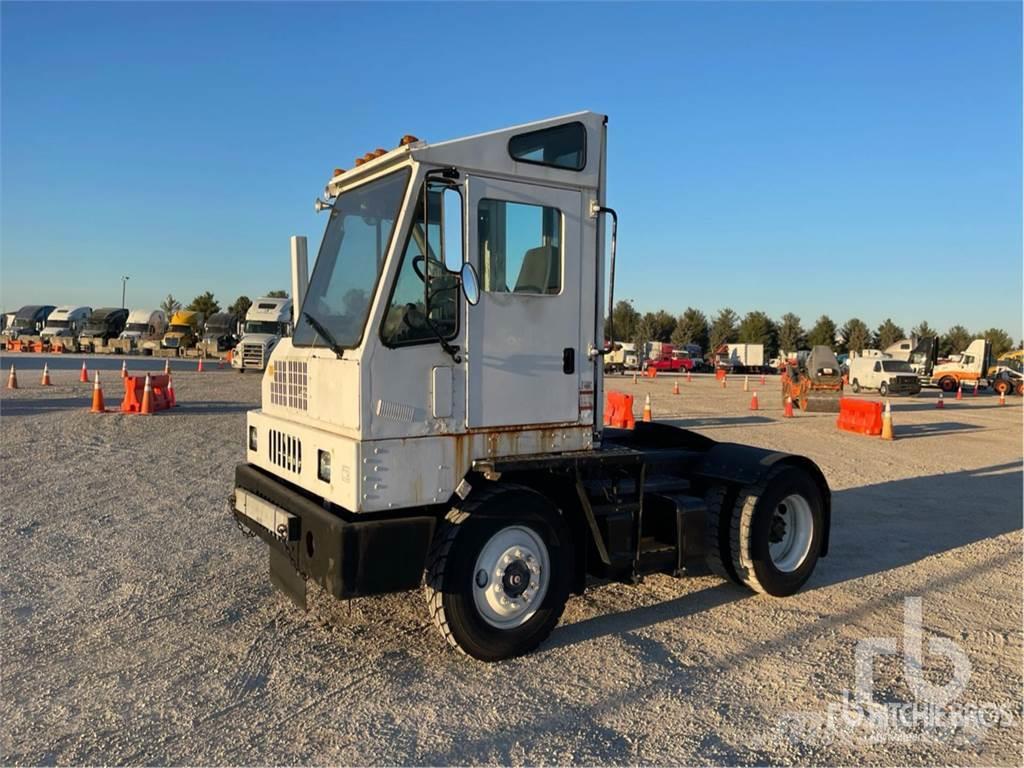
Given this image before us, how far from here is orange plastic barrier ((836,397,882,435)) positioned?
16.3 m

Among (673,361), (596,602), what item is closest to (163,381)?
(596,602)

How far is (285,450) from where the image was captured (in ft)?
15.8

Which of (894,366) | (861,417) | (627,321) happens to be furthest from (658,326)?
(861,417)

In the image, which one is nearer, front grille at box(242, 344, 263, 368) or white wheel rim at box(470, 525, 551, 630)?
white wheel rim at box(470, 525, 551, 630)

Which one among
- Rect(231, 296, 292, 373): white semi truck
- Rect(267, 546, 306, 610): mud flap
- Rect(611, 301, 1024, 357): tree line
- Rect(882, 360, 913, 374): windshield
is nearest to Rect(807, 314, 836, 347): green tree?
Rect(611, 301, 1024, 357): tree line

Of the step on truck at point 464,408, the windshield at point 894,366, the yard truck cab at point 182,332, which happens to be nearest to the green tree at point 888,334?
the windshield at point 894,366

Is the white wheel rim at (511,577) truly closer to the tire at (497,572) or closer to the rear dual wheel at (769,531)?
the tire at (497,572)

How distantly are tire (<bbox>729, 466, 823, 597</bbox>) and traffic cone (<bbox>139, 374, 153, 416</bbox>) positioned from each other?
1270 centimetres

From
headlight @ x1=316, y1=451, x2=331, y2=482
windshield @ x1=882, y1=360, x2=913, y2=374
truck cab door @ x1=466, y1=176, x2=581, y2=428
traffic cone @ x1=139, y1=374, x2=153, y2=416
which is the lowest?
traffic cone @ x1=139, y1=374, x2=153, y2=416

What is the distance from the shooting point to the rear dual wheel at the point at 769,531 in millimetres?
5395

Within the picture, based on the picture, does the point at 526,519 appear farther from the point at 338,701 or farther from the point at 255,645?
the point at 255,645

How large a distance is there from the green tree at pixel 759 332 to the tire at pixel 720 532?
83.5 metres

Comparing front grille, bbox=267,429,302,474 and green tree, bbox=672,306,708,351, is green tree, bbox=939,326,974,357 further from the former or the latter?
front grille, bbox=267,429,302,474

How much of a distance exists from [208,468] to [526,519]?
22.3ft
